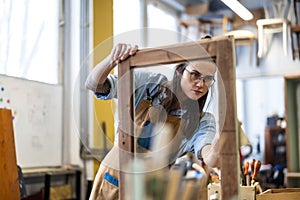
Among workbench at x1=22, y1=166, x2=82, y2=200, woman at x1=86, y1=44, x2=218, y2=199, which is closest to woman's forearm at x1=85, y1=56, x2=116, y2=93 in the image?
woman at x1=86, y1=44, x2=218, y2=199

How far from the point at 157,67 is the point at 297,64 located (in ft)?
16.4

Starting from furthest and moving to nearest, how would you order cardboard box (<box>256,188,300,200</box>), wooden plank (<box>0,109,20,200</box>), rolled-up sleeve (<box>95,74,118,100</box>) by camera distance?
wooden plank (<box>0,109,20,200</box>), cardboard box (<box>256,188,300,200</box>), rolled-up sleeve (<box>95,74,118,100</box>)

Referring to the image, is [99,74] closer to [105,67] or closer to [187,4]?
[105,67]

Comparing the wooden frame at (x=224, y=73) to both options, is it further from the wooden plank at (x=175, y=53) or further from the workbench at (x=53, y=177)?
the workbench at (x=53, y=177)

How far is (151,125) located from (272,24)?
15.3 feet

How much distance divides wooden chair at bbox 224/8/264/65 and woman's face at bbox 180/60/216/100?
4385mm

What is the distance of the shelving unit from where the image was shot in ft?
17.2

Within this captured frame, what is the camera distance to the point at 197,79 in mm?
1451

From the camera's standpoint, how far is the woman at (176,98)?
1.44m

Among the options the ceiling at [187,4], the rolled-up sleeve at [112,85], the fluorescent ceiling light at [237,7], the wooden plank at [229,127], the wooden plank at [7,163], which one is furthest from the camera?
the ceiling at [187,4]

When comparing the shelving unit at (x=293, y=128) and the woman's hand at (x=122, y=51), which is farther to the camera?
the shelving unit at (x=293, y=128)

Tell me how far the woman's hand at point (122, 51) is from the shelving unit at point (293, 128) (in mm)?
4201

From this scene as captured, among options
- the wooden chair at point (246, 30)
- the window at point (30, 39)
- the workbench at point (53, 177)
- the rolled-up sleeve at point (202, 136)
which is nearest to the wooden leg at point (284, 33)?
the wooden chair at point (246, 30)

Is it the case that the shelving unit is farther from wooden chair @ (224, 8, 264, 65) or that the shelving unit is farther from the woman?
the woman
